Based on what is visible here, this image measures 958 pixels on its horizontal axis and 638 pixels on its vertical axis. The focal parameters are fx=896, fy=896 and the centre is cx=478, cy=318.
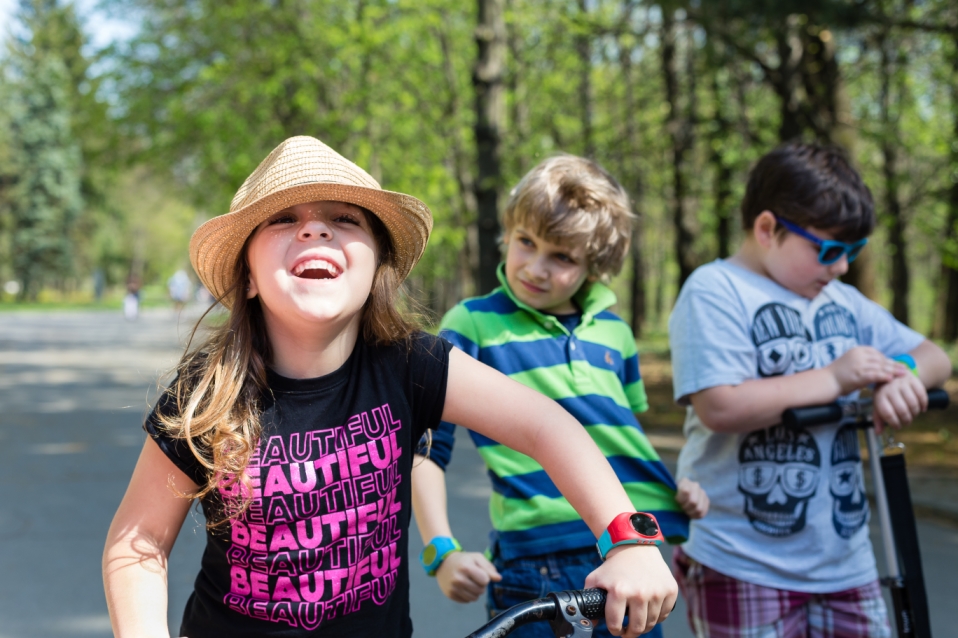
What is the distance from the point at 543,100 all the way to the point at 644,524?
20334 mm

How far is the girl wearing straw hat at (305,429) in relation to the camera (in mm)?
1617

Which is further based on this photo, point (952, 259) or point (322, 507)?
point (952, 259)

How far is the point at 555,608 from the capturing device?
4.57ft

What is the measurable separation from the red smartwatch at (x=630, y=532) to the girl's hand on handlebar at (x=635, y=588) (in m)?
0.01

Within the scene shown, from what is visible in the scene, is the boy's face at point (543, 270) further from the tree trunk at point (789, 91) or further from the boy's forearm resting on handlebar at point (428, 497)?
the tree trunk at point (789, 91)

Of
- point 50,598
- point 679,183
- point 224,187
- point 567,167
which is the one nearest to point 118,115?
point 224,187

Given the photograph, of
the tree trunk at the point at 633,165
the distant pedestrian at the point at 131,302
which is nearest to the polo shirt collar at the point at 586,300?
the tree trunk at the point at 633,165

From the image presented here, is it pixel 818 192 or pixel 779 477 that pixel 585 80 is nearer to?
pixel 818 192

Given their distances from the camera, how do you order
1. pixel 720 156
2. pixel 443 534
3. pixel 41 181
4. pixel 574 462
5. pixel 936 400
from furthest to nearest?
1. pixel 41 181
2. pixel 720 156
3. pixel 936 400
4. pixel 443 534
5. pixel 574 462

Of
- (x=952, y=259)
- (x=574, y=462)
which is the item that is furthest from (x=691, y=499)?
(x=952, y=259)

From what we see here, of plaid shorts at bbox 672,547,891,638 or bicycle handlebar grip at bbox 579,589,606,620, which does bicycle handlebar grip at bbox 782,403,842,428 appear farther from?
bicycle handlebar grip at bbox 579,589,606,620

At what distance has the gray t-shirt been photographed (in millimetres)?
2510

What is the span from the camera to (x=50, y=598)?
15.0ft

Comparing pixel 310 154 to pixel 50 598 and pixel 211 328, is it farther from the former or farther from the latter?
pixel 50 598
